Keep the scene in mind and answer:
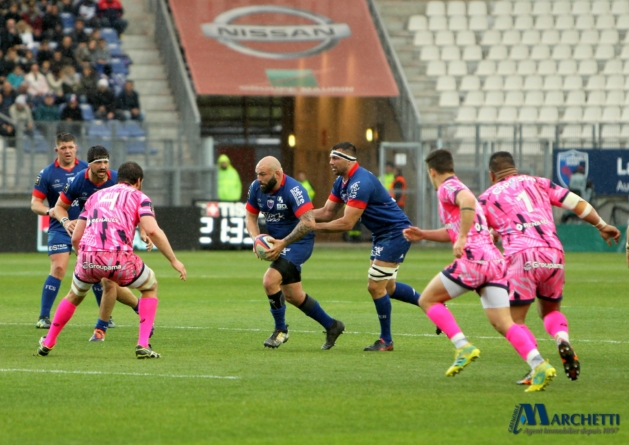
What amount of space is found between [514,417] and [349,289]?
1224 cm

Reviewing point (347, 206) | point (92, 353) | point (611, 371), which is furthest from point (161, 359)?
point (611, 371)

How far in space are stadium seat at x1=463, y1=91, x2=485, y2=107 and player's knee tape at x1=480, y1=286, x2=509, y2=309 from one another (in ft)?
98.7

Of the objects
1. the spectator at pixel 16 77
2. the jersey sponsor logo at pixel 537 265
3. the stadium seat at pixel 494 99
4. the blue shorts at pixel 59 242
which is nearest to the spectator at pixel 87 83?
the spectator at pixel 16 77

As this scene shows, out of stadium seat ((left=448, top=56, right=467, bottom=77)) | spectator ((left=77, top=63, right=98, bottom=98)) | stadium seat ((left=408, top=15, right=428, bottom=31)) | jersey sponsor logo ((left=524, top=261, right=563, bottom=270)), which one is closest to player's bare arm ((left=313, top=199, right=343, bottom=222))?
jersey sponsor logo ((left=524, top=261, right=563, bottom=270))

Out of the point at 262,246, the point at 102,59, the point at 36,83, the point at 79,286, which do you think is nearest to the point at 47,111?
the point at 36,83

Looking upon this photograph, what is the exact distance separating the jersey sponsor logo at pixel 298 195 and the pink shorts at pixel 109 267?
1.79 m

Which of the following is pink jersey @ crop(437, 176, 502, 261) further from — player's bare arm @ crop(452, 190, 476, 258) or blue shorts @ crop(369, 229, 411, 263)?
blue shorts @ crop(369, 229, 411, 263)

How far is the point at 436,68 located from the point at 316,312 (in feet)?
94.2

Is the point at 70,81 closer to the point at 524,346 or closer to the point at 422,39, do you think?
the point at 422,39

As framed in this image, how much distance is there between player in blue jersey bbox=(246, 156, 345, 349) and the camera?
1133cm

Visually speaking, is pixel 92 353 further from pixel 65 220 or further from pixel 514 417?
pixel 514 417

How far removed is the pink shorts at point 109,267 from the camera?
404 inches

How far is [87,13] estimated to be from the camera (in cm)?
3503

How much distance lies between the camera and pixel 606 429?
7.07 m
